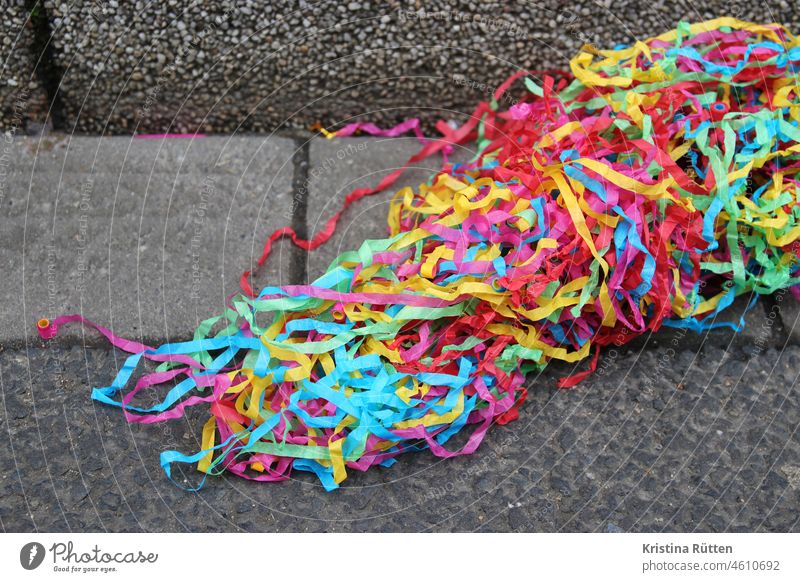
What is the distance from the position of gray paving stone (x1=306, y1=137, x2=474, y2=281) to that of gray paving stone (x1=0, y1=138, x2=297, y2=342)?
0.07 metres

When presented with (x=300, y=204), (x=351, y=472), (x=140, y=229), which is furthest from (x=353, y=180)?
(x=351, y=472)

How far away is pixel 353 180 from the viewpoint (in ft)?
7.57

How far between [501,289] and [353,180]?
0.64m

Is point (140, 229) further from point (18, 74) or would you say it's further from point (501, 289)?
point (501, 289)

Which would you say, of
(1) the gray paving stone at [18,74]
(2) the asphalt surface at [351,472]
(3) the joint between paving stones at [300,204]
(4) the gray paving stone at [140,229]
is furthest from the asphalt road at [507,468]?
(1) the gray paving stone at [18,74]

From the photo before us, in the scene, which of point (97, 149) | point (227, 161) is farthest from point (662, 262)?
point (97, 149)

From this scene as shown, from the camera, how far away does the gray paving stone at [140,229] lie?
79.8 inches

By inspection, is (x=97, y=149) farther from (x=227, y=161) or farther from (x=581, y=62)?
(x=581, y=62)

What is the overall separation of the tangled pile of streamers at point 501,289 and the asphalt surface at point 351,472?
48 mm

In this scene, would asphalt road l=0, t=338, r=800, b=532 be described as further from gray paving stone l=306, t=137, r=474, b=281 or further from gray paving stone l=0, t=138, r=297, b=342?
gray paving stone l=306, t=137, r=474, b=281

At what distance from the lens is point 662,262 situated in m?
1.86

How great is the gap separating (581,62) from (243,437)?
1.25 metres
